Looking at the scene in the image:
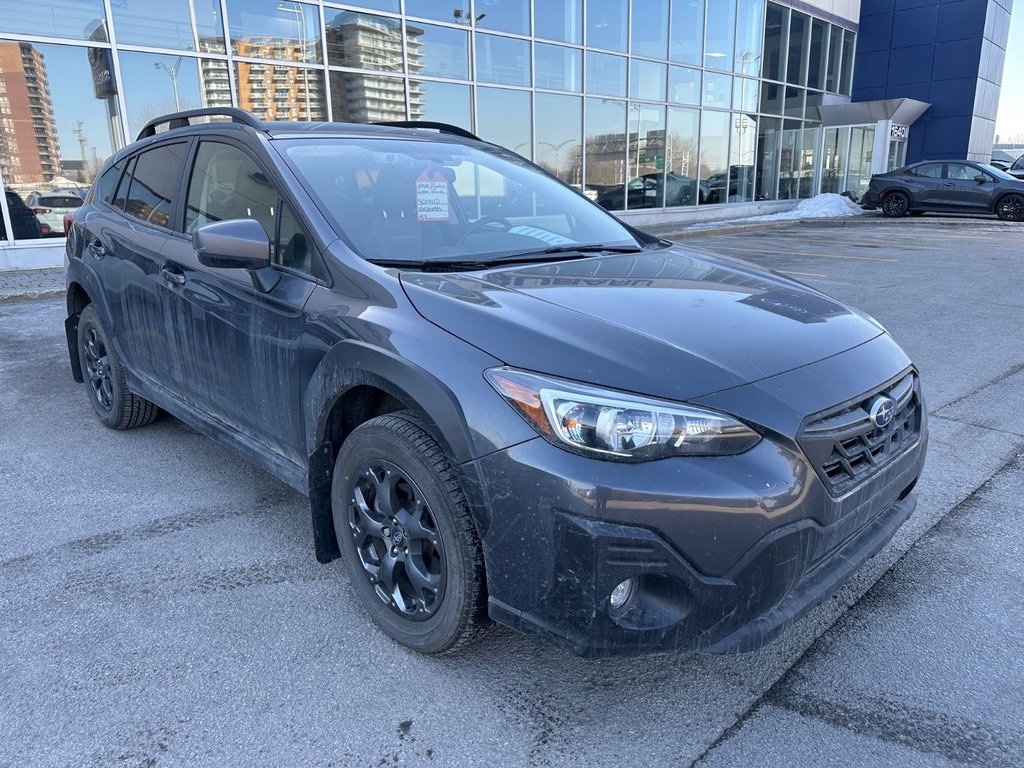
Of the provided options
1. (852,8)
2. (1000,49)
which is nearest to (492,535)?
(852,8)

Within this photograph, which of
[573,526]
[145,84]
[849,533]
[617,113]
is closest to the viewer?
[573,526]

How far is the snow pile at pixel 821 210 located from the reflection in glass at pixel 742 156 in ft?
3.13

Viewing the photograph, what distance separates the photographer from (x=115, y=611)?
2742 millimetres

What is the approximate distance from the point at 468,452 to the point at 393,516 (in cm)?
50

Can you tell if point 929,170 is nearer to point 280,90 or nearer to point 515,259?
point 280,90

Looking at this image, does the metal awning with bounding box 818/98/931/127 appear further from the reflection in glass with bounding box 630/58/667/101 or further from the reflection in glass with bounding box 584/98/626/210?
the reflection in glass with bounding box 584/98/626/210

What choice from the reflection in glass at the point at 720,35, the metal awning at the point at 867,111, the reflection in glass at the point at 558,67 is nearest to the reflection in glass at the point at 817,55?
the metal awning at the point at 867,111

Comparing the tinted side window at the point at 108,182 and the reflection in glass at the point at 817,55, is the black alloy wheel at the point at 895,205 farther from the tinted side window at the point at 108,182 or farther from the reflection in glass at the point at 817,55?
the tinted side window at the point at 108,182

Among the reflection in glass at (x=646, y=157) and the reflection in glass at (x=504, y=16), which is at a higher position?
the reflection in glass at (x=504, y=16)

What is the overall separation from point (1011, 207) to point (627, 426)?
22794mm

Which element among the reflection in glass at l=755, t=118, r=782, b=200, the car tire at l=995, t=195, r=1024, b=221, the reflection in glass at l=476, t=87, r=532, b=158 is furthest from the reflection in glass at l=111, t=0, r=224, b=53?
the car tire at l=995, t=195, r=1024, b=221

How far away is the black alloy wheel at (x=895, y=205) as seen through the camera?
71.6ft

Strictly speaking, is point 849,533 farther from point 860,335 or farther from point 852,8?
point 852,8

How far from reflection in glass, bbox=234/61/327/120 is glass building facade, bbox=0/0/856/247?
3 cm
